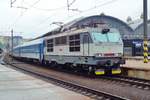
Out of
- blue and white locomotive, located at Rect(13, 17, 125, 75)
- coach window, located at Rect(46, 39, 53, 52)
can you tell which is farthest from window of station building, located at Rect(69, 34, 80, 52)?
coach window, located at Rect(46, 39, 53, 52)

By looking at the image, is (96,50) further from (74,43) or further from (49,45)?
(49,45)

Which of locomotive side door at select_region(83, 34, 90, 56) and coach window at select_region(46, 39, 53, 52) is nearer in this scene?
locomotive side door at select_region(83, 34, 90, 56)

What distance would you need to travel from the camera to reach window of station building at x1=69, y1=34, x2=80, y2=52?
21173mm

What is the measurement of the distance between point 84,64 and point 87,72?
56.3 inches

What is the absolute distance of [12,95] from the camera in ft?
41.7

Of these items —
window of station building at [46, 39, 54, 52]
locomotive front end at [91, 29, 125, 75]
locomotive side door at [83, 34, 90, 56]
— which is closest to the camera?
locomotive front end at [91, 29, 125, 75]

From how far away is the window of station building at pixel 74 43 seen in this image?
69.5ft

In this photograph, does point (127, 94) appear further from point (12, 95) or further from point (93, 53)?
point (93, 53)

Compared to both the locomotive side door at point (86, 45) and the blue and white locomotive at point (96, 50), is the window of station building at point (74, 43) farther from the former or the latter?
the locomotive side door at point (86, 45)

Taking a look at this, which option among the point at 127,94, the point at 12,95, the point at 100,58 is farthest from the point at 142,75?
the point at 12,95

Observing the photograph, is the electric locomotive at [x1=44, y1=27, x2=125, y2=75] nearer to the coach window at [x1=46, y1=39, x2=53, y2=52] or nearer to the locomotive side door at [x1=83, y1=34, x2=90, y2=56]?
the locomotive side door at [x1=83, y1=34, x2=90, y2=56]

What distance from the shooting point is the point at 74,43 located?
21.9 meters

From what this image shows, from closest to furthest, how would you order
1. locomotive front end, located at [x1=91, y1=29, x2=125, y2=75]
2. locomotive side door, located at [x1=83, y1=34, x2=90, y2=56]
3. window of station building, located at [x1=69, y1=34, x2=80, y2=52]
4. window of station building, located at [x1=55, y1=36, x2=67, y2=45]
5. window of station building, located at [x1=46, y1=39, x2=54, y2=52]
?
locomotive front end, located at [x1=91, y1=29, x2=125, y2=75], locomotive side door, located at [x1=83, y1=34, x2=90, y2=56], window of station building, located at [x1=69, y1=34, x2=80, y2=52], window of station building, located at [x1=55, y1=36, x2=67, y2=45], window of station building, located at [x1=46, y1=39, x2=54, y2=52]

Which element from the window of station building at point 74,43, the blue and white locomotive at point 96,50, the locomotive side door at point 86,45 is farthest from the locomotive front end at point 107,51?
the window of station building at point 74,43
